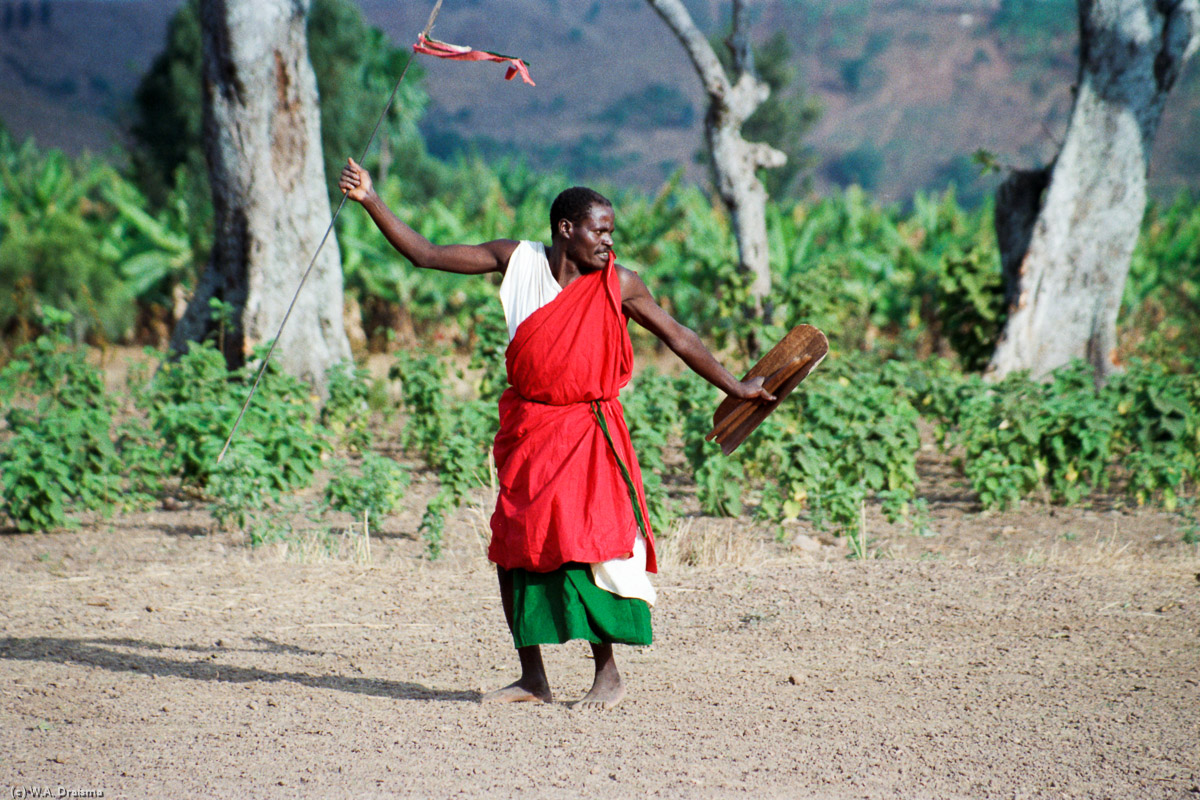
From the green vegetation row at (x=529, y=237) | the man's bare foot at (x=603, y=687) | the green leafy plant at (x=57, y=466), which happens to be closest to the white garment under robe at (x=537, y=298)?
the man's bare foot at (x=603, y=687)

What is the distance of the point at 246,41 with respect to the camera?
7.68 m

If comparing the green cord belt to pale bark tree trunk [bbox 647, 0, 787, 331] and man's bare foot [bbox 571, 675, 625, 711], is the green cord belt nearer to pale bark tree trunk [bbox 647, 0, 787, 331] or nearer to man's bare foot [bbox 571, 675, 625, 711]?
man's bare foot [bbox 571, 675, 625, 711]

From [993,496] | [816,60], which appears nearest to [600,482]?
[993,496]

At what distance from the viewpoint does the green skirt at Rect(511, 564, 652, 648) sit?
11.3ft

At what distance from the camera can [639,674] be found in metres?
4.05

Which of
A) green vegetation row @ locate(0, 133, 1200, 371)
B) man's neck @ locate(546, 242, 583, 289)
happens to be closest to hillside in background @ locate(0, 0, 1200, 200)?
green vegetation row @ locate(0, 133, 1200, 371)

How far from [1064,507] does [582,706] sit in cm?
411

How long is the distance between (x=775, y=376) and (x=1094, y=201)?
6201 millimetres

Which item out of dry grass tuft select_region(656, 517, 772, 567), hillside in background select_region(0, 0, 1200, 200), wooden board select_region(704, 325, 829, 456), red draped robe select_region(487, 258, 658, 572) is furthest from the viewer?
hillside in background select_region(0, 0, 1200, 200)

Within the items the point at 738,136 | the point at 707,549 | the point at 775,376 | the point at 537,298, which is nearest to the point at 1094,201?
A: the point at 738,136

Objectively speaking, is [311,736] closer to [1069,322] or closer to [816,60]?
[1069,322]

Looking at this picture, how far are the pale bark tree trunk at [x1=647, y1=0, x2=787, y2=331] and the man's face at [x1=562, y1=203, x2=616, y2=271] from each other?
17.4 feet

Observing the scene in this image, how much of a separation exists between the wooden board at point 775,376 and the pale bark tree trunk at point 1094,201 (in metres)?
5.41

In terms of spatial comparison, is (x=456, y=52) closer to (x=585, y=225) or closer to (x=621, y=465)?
(x=585, y=225)
